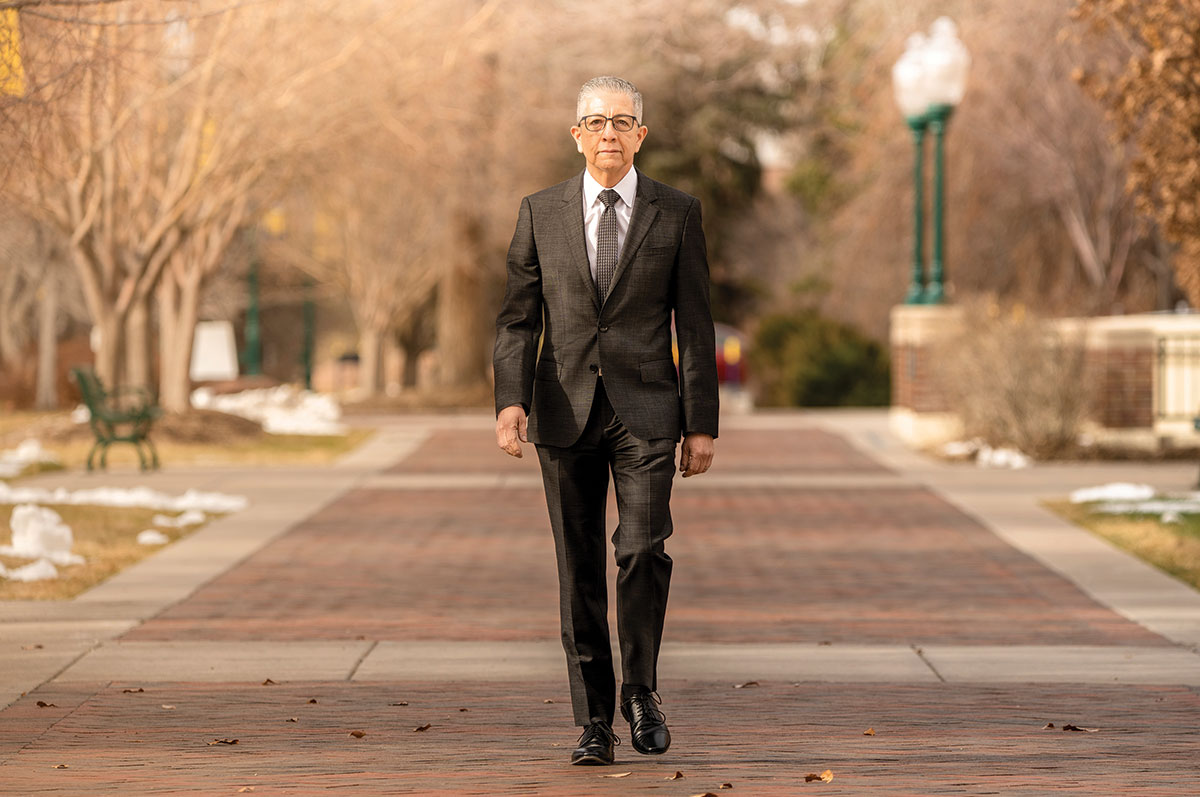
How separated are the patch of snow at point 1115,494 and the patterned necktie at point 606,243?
33.1ft

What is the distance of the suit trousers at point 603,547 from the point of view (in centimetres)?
586

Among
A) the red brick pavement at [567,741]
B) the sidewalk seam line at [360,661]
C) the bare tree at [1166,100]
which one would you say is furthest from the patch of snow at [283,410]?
the red brick pavement at [567,741]

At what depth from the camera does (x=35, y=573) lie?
34.9ft

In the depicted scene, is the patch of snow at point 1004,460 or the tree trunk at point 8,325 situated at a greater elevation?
the tree trunk at point 8,325

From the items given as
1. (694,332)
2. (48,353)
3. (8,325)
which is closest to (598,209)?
(694,332)

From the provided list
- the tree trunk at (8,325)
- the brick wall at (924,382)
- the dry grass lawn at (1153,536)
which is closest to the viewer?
the dry grass lawn at (1153,536)

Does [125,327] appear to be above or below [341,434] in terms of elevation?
above

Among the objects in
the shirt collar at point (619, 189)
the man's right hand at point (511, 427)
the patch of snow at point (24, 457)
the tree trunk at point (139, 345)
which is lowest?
the patch of snow at point (24, 457)

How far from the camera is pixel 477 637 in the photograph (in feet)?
28.8

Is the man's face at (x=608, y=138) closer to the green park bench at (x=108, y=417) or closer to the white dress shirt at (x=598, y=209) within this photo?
the white dress shirt at (x=598, y=209)

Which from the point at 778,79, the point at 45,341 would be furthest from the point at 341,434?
the point at 778,79

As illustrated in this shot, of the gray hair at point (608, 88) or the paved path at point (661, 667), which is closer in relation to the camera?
the gray hair at point (608, 88)

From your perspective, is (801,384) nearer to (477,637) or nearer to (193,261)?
(193,261)

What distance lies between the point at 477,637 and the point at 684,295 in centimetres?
333
